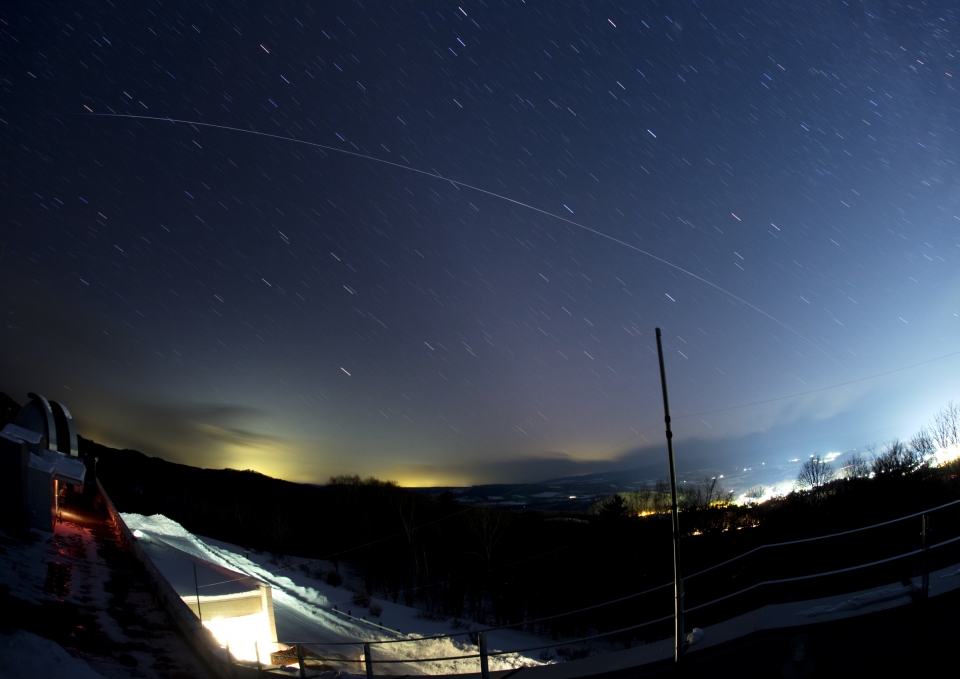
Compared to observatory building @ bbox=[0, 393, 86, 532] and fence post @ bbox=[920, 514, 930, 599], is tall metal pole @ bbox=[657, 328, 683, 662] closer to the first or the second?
fence post @ bbox=[920, 514, 930, 599]

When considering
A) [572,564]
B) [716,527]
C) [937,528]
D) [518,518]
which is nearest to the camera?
[937,528]

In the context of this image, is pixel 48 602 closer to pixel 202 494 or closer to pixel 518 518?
pixel 518 518

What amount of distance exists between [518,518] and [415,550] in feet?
41.2

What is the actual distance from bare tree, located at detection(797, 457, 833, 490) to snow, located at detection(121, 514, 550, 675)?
43.0 metres

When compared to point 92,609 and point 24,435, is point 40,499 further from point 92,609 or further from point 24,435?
point 92,609

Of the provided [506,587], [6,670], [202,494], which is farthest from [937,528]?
[202,494]

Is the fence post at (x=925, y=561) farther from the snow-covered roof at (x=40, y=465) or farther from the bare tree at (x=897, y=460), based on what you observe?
the bare tree at (x=897, y=460)

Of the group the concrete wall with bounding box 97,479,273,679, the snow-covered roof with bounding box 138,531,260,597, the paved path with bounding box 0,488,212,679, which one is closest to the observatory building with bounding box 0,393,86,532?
the paved path with bounding box 0,488,212,679

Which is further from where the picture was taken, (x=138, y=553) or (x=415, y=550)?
(x=415, y=550)

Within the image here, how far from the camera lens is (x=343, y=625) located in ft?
103

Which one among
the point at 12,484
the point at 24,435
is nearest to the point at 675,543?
the point at 12,484

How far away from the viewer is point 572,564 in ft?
164

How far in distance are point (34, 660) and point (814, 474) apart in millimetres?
76389

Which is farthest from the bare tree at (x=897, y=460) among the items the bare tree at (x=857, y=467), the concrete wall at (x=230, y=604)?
the concrete wall at (x=230, y=604)
